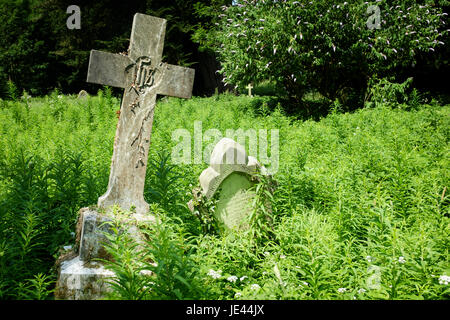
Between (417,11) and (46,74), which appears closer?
(417,11)

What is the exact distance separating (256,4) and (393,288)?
10.2 m

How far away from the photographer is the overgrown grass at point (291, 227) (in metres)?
2.60

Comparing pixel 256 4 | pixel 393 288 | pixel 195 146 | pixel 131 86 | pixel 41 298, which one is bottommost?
pixel 41 298

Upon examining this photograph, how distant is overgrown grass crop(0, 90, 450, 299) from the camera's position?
2.60 metres

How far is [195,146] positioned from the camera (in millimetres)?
6625

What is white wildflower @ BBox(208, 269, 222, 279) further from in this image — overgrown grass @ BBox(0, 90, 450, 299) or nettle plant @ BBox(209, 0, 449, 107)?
nettle plant @ BBox(209, 0, 449, 107)

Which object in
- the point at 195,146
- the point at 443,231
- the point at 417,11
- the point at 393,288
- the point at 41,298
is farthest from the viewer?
the point at 417,11

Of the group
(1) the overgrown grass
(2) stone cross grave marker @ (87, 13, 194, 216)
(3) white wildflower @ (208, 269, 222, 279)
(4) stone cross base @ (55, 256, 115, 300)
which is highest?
(2) stone cross grave marker @ (87, 13, 194, 216)

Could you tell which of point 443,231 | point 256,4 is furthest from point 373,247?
point 256,4

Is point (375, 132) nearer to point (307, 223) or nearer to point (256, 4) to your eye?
point (307, 223)

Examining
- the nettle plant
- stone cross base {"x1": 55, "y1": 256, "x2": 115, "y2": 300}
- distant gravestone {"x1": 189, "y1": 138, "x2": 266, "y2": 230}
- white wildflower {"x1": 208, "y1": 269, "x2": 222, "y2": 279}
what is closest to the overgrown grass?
white wildflower {"x1": 208, "y1": 269, "x2": 222, "y2": 279}

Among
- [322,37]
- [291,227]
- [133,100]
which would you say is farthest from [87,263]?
[322,37]

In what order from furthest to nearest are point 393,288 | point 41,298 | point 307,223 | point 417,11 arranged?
point 417,11 < point 307,223 < point 41,298 < point 393,288

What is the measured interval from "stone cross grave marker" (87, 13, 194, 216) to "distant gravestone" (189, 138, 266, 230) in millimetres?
748
